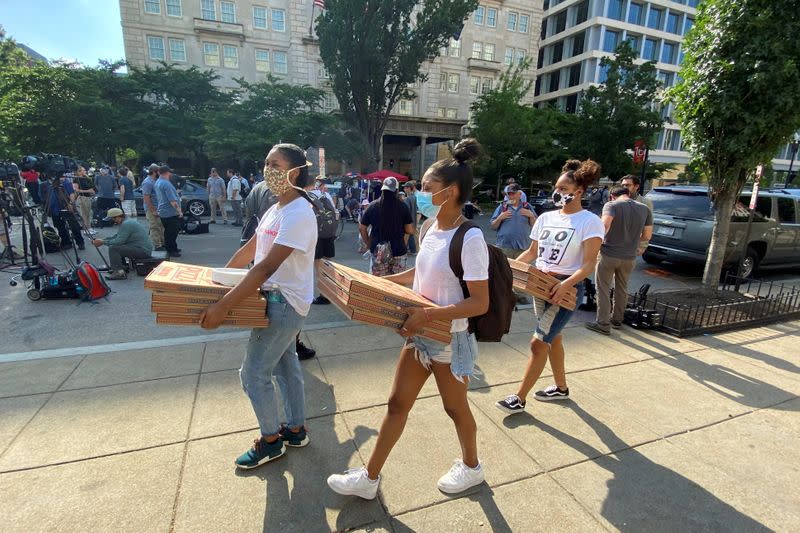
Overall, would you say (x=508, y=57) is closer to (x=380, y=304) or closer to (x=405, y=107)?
(x=405, y=107)

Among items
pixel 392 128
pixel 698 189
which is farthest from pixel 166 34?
pixel 698 189

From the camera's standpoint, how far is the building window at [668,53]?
45062mm

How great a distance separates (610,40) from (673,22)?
944 cm

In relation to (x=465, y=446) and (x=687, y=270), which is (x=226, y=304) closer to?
(x=465, y=446)

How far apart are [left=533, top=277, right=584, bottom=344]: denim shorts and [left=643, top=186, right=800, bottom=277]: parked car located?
6.81 meters

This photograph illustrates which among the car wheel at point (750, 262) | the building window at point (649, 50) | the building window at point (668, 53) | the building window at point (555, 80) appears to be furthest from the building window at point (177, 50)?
the building window at point (668, 53)

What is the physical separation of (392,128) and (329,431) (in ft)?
113

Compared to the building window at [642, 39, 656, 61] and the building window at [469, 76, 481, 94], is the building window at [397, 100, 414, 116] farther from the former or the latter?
the building window at [642, 39, 656, 61]

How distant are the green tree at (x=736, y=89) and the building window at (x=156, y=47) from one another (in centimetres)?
3775

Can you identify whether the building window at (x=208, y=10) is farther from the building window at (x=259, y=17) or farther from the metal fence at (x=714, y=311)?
the metal fence at (x=714, y=311)

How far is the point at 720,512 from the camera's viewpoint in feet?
7.64

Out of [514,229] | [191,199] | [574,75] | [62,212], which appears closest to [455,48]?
[574,75]

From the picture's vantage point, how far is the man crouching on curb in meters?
6.92

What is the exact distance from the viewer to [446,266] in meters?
1.98
